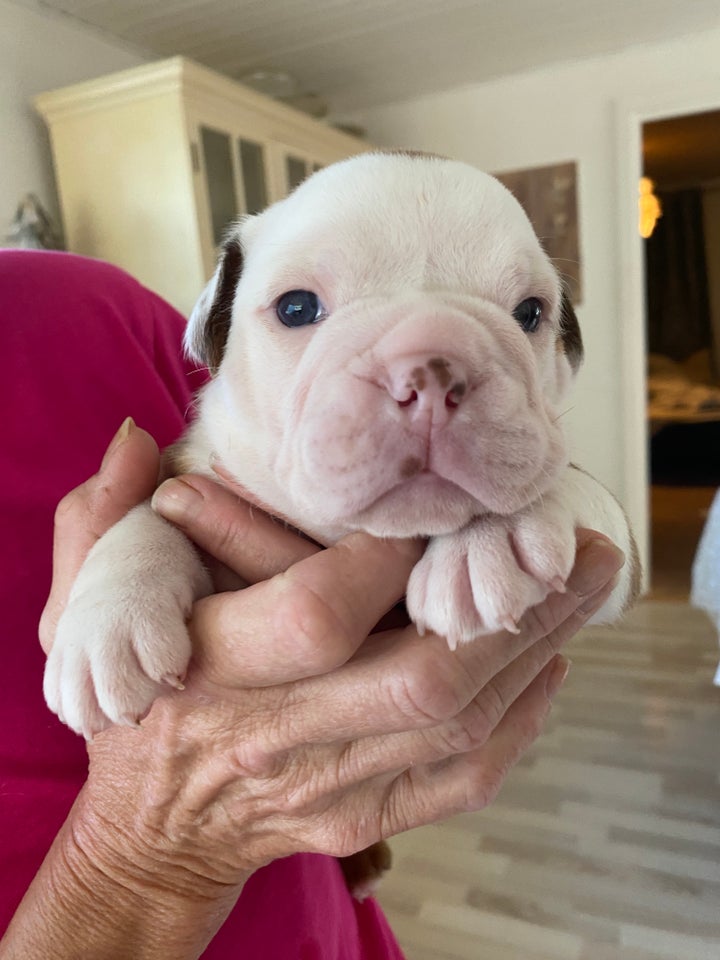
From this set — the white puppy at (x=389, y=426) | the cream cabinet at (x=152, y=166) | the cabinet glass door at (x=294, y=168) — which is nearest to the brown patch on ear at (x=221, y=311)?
the white puppy at (x=389, y=426)

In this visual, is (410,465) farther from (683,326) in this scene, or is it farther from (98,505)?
(683,326)

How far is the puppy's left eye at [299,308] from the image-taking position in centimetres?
91

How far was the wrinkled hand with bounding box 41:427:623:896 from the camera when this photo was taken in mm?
684

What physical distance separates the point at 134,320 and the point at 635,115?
414 centimetres

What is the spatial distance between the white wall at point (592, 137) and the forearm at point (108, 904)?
4043 mm

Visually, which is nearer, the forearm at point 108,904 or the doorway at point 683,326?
the forearm at point 108,904

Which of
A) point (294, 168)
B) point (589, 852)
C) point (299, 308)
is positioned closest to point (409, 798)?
point (299, 308)

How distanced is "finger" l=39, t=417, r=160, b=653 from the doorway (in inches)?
230

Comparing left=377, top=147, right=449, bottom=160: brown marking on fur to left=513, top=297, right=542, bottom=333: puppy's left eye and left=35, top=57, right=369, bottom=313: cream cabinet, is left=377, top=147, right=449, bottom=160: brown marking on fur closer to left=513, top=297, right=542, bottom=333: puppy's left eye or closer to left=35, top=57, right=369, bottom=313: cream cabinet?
left=513, top=297, right=542, bottom=333: puppy's left eye

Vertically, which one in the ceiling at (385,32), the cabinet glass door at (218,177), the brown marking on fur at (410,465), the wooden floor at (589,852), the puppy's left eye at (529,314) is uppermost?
the ceiling at (385,32)

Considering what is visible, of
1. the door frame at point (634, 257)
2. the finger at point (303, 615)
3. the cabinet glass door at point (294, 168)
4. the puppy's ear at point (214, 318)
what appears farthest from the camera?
the door frame at point (634, 257)

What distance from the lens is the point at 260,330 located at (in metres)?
0.97

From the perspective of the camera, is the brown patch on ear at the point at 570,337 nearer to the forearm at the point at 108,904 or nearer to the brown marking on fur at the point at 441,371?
the brown marking on fur at the point at 441,371

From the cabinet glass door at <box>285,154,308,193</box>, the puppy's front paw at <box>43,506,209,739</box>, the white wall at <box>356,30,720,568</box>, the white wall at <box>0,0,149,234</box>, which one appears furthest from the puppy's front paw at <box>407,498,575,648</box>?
the white wall at <box>356,30,720,568</box>
